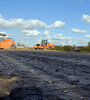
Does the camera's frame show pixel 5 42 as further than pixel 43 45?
No

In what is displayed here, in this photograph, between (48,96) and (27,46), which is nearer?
(48,96)

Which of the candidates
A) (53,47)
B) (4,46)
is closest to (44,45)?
(53,47)

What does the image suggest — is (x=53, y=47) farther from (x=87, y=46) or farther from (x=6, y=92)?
(x=6, y=92)

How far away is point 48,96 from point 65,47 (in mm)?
61961

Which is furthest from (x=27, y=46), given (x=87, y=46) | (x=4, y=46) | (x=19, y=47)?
(x=87, y=46)

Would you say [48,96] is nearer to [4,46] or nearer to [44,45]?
[4,46]

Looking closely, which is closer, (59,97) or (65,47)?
(59,97)

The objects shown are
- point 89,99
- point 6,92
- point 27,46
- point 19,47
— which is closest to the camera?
point 89,99

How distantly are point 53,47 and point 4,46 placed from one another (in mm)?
21414

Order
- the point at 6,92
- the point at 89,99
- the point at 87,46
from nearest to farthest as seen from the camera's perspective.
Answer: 1. the point at 89,99
2. the point at 6,92
3. the point at 87,46

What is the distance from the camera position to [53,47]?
73125mm

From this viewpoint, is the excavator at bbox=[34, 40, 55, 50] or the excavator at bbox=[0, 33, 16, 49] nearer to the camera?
the excavator at bbox=[0, 33, 16, 49]

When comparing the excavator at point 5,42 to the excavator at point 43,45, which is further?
the excavator at point 43,45

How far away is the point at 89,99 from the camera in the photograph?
3934 mm
